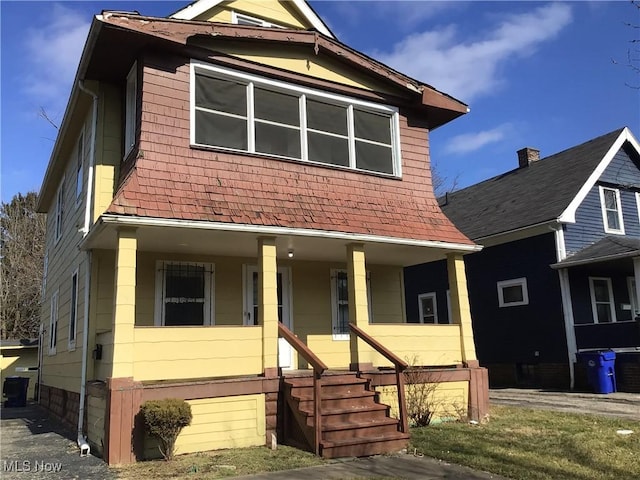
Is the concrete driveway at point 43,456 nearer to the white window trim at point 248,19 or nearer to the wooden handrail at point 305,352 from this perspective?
the wooden handrail at point 305,352

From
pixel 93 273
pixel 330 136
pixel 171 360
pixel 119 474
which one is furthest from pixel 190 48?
pixel 119 474

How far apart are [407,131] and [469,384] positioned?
17.3 ft

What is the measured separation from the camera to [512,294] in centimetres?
1752

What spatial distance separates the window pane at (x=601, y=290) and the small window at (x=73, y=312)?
1404 cm

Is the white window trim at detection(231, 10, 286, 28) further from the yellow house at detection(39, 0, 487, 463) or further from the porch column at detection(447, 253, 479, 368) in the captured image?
the porch column at detection(447, 253, 479, 368)

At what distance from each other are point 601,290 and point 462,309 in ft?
26.8

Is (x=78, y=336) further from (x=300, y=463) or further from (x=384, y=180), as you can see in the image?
(x=384, y=180)

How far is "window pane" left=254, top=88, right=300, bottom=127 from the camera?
33.3ft

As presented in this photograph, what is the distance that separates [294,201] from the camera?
31.9ft

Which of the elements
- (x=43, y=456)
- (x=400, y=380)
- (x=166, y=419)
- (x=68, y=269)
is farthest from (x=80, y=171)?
(x=400, y=380)

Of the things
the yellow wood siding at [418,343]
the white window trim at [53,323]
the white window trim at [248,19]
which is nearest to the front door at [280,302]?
the yellow wood siding at [418,343]

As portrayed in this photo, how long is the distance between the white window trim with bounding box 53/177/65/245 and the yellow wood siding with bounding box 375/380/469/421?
922 centimetres

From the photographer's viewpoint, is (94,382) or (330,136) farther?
(330,136)

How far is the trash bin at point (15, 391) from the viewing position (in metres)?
16.6
